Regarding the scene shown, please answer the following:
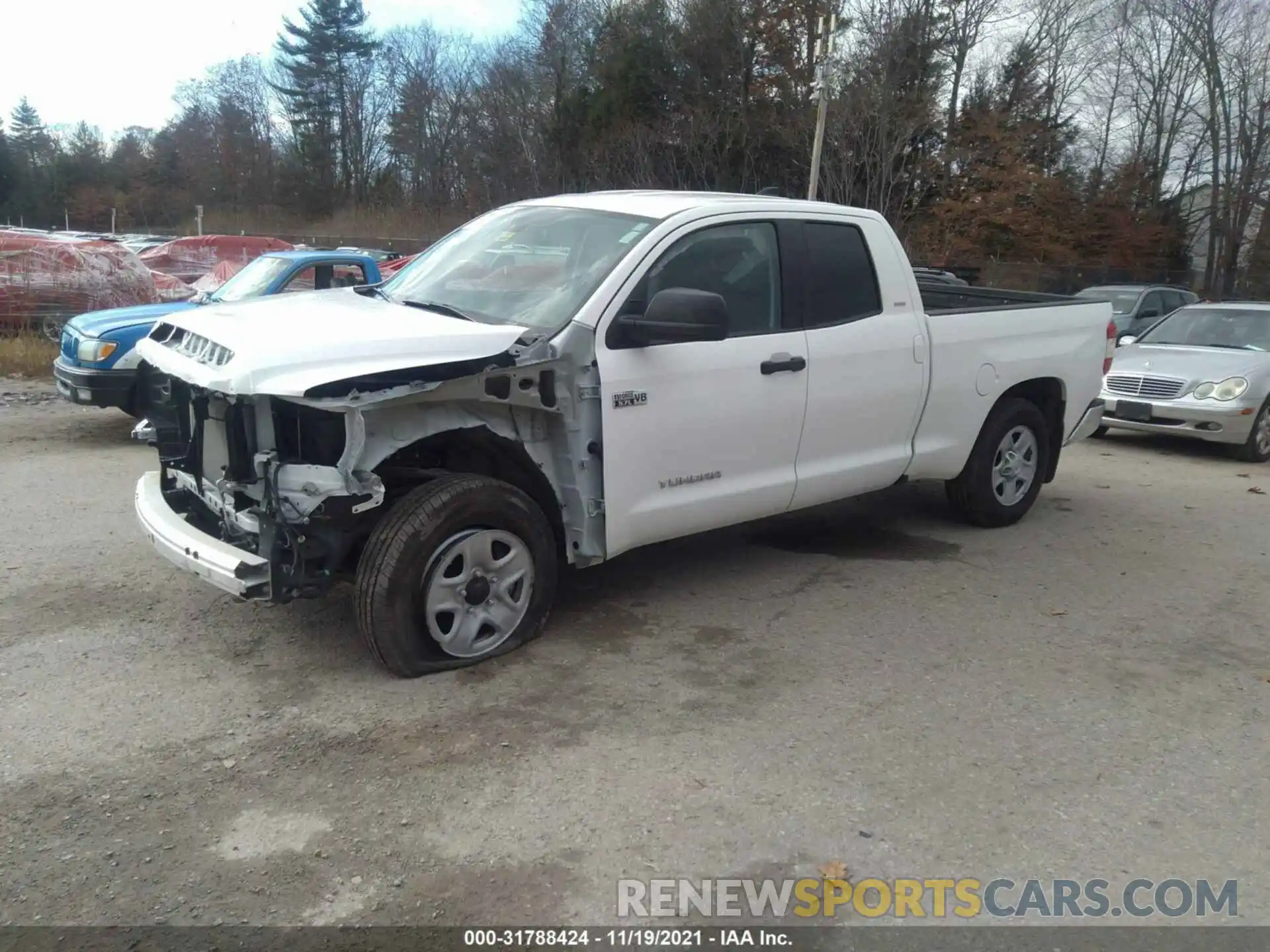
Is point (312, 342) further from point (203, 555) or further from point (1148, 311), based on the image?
point (1148, 311)

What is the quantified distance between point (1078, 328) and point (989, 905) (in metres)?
4.93

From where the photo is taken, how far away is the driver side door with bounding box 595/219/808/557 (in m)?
4.48

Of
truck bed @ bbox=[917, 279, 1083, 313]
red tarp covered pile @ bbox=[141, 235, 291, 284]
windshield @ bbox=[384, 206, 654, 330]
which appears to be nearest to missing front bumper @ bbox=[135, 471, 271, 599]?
windshield @ bbox=[384, 206, 654, 330]

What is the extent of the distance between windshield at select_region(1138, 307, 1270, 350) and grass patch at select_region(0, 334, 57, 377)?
→ 1269cm

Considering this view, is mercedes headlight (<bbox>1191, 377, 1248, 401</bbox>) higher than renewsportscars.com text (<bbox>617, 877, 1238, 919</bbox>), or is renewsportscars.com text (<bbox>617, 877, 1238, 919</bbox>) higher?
mercedes headlight (<bbox>1191, 377, 1248, 401</bbox>)

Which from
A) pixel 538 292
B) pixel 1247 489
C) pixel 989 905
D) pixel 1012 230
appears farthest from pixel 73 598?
pixel 1012 230

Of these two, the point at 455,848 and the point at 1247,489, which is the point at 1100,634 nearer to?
the point at 455,848

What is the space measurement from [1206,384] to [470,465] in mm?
8169

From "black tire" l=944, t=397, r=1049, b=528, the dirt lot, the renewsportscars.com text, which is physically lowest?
the renewsportscars.com text

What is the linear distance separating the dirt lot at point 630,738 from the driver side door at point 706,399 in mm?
612

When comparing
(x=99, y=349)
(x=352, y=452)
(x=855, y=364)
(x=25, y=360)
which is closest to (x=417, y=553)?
(x=352, y=452)

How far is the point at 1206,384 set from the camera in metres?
9.83

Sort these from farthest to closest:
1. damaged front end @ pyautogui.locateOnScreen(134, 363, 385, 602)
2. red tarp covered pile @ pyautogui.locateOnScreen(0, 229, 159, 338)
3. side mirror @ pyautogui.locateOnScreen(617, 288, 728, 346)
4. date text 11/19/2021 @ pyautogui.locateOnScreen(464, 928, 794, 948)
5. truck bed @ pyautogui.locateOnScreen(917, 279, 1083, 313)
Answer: red tarp covered pile @ pyautogui.locateOnScreen(0, 229, 159, 338), truck bed @ pyautogui.locateOnScreen(917, 279, 1083, 313), side mirror @ pyautogui.locateOnScreen(617, 288, 728, 346), damaged front end @ pyautogui.locateOnScreen(134, 363, 385, 602), date text 11/19/2021 @ pyautogui.locateOnScreen(464, 928, 794, 948)

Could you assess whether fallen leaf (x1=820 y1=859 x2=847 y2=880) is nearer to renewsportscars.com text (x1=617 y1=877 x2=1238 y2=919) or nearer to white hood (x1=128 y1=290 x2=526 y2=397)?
renewsportscars.com text (x1=617 y1=877 x2=1238 y2=919)
